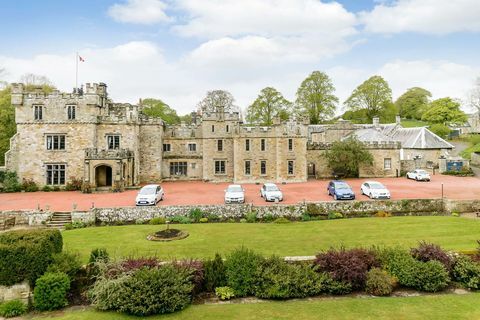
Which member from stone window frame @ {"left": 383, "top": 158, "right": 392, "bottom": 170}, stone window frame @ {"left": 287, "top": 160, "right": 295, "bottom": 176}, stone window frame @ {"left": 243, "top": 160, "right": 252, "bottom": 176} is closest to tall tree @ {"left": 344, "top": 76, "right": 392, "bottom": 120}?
stone window frame @ {"left": 383, "top": 158, "right": 392, "bottom": 170}

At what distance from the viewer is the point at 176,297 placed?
980 centimetres

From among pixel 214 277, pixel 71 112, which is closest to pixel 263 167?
pixel 71 112

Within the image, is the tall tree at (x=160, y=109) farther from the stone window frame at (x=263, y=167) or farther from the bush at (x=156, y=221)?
the bush at (x=156, y=221)

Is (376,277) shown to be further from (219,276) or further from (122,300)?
(122,300)

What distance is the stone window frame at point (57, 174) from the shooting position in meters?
34.2

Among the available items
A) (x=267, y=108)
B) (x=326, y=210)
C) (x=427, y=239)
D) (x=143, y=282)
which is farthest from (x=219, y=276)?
(x=267, y=108)

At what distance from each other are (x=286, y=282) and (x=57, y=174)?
3207cm

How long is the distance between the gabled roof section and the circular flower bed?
38640mm

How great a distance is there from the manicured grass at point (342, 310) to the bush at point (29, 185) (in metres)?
28.5

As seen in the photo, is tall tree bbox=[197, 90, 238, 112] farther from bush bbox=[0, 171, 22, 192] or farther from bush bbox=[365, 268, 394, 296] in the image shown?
bush bbox=[365, 268, 394, 296]

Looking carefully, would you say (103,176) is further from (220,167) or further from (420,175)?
(420,175)

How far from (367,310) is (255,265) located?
12.1ft

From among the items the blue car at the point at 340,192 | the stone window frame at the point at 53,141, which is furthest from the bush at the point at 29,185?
the blue car at the point at 340,192

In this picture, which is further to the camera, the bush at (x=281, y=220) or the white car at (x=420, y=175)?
the white car at (x=420, y=175)
